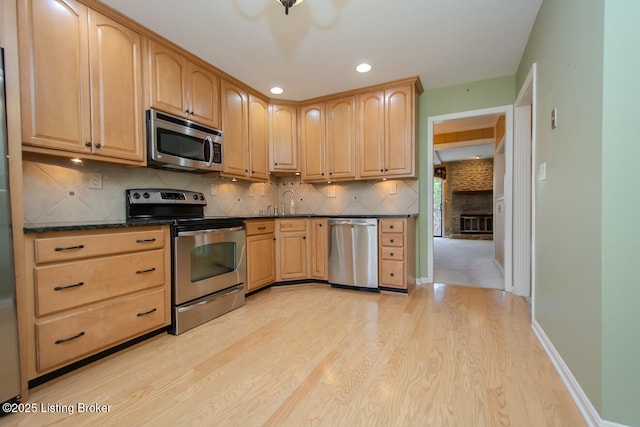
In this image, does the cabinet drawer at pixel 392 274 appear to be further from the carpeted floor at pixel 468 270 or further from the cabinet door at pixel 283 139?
the cabinet door at pixel 283 139

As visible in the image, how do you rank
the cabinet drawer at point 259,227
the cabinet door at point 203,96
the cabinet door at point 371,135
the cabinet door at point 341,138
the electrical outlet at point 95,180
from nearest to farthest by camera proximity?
the electrical outlet at point 95,180 < the cabinet door at point 203,96 < the cabinet drawer at point 259,227 < the cabinet door at point 371,135 < the cabinet door at point 341,138

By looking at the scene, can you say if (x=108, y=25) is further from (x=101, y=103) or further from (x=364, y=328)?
(x=364, y=328)

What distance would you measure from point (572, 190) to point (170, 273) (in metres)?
2.66

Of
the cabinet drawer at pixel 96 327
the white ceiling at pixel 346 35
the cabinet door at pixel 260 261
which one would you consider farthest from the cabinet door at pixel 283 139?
the cabinet drawer at pixel 96 327

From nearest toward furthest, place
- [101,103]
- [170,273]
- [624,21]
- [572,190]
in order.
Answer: [624,21], [572,190], [101,103], [170,273]

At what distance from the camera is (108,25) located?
1.99 meters

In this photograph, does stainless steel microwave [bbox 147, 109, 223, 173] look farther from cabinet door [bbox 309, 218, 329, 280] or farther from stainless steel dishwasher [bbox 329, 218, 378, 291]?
stainless steel dishwasher [bbox 329, 218, 378, 291]

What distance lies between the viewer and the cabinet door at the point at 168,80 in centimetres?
228

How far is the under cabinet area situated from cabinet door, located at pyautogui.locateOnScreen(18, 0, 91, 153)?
0.66 meters

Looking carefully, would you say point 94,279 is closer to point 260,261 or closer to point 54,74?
point 54,74

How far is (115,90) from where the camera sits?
2037 millimetres

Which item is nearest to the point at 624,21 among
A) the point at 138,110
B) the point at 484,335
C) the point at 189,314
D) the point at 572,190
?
the point at 572,190

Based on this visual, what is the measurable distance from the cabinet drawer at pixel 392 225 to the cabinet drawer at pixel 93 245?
7.13 feet

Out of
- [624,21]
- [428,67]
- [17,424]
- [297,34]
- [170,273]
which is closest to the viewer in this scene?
[624,21]
